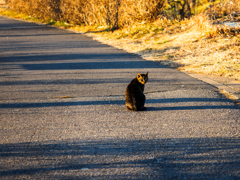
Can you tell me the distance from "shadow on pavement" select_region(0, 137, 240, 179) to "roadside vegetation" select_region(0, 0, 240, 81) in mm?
4374

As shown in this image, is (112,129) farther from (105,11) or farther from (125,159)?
(105,11)

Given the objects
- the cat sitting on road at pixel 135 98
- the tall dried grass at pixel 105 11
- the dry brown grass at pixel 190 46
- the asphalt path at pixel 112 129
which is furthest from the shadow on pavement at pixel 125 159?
the tall dried grass at pixel 105 11

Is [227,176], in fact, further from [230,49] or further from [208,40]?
[208,40]

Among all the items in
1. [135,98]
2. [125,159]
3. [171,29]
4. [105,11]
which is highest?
[105,11]

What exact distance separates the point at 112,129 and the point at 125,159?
99 centimetres

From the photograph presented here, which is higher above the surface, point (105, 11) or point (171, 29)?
point (105, 11)

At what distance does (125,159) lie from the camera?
11.5 ft

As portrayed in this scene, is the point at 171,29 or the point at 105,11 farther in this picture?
the point at 105,11

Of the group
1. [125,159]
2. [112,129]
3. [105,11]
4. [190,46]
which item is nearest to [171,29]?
[190,46]

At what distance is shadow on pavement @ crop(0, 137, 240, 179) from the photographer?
10.5 ft

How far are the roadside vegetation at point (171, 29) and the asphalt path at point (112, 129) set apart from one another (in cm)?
180

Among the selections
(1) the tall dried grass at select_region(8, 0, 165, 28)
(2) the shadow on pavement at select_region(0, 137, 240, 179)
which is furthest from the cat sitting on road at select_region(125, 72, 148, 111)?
(1) the tall dried grass at select_region(8, 0, 165, 28)

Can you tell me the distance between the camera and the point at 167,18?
653 inches

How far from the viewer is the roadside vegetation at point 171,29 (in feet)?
30.4
